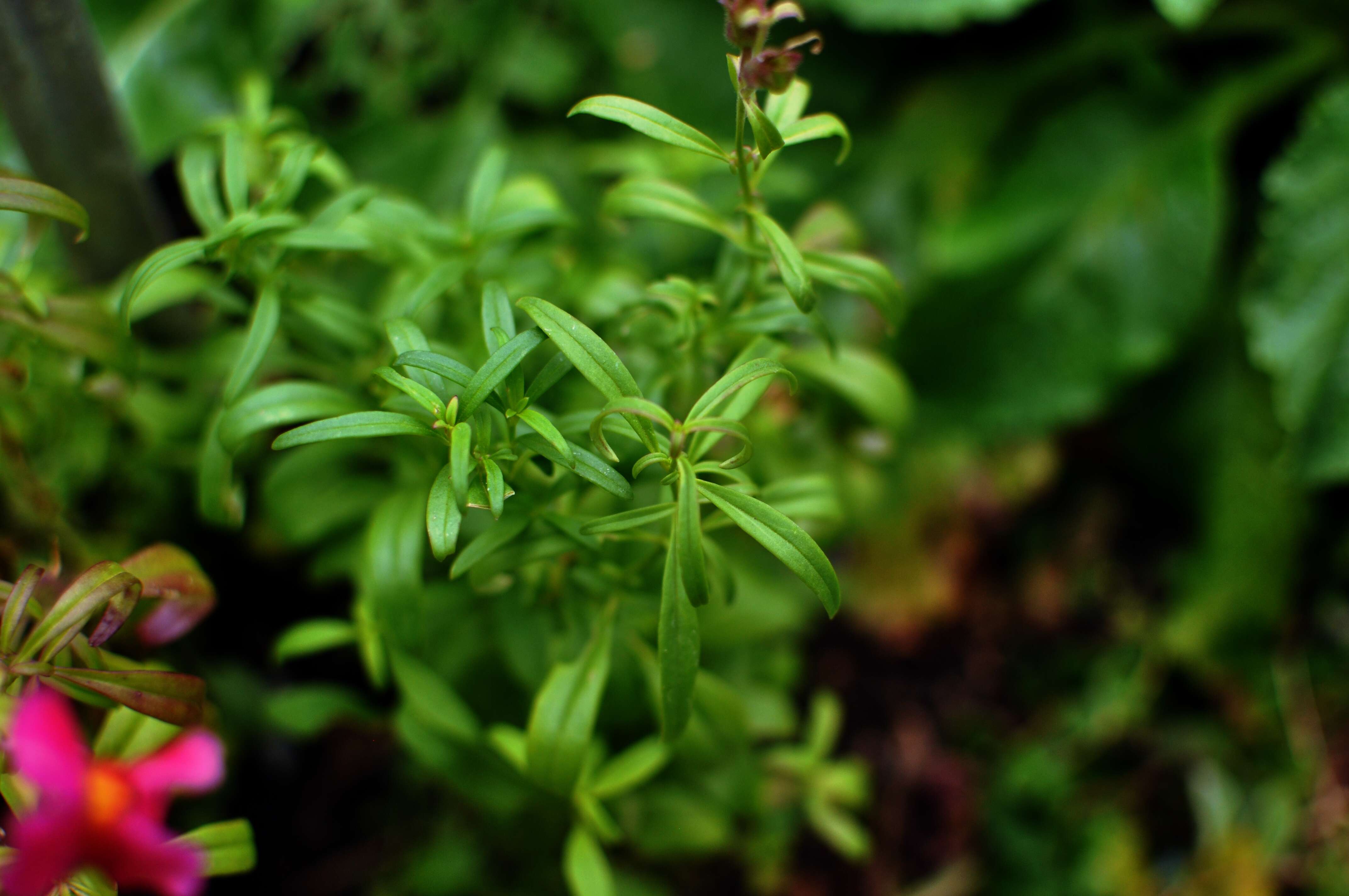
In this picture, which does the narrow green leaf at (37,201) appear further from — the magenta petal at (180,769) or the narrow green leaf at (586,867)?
the narrow green leaf at (586,867)

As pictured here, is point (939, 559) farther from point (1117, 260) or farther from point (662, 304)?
point (662, 304)

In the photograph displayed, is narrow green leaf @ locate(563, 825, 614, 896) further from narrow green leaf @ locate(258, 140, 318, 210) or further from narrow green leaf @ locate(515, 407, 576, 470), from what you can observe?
narrow green leaf @ locate(258, 140, 318, 210)


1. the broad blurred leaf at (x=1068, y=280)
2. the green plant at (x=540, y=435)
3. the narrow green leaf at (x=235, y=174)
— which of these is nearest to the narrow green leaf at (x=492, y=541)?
the green plant at (x=540, y=435)

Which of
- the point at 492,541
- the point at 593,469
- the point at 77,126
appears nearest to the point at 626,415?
the point at 593,469

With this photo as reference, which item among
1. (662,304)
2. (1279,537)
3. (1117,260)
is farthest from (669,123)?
(1279,537)

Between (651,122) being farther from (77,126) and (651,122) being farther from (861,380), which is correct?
(77,126)

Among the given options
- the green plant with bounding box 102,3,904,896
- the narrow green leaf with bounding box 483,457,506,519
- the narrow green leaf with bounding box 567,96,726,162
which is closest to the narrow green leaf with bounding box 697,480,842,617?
the green plant with bounding box 102,3,904,896
